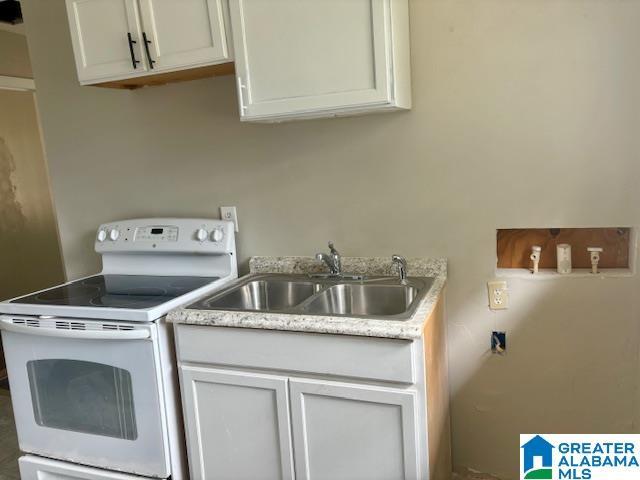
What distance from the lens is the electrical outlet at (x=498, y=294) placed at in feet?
6.39

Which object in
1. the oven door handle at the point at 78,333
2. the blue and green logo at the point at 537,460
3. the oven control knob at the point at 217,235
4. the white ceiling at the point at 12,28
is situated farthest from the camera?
the white ceiling at the point at 12,28

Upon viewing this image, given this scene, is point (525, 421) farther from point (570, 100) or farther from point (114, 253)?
point (114, 253)

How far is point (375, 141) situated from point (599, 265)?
95 cm

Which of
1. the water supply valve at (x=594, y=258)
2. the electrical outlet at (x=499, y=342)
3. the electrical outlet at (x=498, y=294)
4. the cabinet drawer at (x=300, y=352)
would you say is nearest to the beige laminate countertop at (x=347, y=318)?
the cabinet drawer at (x=300, y=352)

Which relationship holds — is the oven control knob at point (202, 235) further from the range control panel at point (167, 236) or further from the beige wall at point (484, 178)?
the beige wall at point (484, 178)

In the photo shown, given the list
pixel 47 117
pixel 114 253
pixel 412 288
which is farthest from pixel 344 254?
pixel 47 117

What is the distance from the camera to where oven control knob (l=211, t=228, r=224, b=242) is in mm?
2219

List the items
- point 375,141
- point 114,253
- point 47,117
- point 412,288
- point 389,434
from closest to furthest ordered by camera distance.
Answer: point 389,434 < point 412,288 < point 375,141 < point 114,253 < point 47,117

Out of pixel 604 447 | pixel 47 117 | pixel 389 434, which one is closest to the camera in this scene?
pixel 389 434

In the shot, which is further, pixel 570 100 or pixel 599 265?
pixel 599 265

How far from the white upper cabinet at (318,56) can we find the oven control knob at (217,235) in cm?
57

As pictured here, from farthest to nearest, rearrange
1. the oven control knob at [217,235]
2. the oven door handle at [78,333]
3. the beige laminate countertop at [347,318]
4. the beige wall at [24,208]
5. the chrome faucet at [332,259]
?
the beige wall at [24,208] → the oven control knob at [217,235] → the chrome faucet at [332,259] → the oven door handle at [78,333] → the beige laminate countertop at [347,318]

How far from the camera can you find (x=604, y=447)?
5.62 feet
